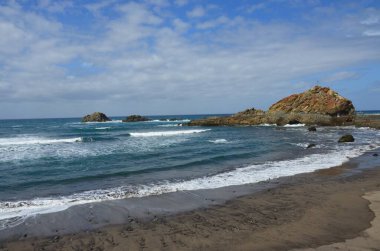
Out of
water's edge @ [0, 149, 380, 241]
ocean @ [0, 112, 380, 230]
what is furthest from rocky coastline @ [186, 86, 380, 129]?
water's edge @ [0, 149, 380, 241]

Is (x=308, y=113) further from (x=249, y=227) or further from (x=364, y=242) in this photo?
(x=364, y=242)

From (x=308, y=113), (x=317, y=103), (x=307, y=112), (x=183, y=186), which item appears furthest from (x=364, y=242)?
(x=317, y=103)

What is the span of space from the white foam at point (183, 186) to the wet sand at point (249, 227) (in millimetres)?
2493

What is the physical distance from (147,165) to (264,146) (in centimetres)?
1291

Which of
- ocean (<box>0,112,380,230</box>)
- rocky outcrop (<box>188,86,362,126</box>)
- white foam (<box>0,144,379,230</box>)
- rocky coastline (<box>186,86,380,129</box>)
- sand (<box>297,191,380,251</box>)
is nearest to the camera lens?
sand (<box>297,191,380,251</box>)

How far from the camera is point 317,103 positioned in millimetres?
64188

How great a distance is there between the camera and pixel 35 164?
68.4 feet

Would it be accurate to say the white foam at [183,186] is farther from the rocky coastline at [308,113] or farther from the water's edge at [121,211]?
the rocky coastline at [308,113]

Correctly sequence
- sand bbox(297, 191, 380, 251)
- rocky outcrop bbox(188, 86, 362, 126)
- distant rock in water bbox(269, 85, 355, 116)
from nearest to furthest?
sand bbox(297, 191, 380, 251) → rocky outcrop bbox(188, 86, 362, 126) → distant rock in water bbox(269, 85, 355, 116)

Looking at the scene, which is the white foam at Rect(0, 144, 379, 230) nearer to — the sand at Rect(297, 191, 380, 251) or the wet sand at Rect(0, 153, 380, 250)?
the wet sand at Rect(0, 153, 380, 250)

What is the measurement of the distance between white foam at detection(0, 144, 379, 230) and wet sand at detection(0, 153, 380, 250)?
98.1 inches

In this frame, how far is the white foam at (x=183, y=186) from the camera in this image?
10977 mm

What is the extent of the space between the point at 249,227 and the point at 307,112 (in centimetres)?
5977

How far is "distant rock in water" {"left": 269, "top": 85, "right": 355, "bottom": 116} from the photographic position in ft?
207
